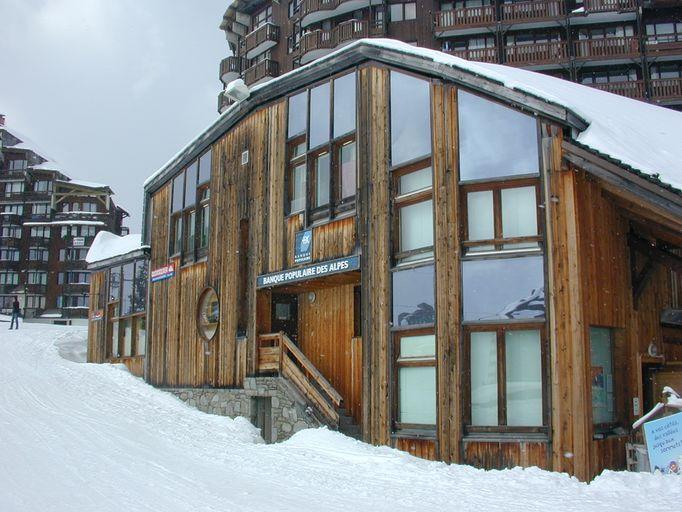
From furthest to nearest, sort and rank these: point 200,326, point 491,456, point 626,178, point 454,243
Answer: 1. point 200,326
2. point 454,243
3. point 491,456
4. point 626,178

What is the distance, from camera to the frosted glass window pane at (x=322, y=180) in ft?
48.8

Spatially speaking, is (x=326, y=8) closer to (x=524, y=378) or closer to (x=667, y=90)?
(x=667, y=90)

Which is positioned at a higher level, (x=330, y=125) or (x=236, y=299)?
(x=330, y=125)

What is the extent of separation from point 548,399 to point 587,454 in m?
0.92

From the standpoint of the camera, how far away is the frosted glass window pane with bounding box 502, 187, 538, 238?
11109 millimetres

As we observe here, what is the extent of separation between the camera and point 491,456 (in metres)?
10.7

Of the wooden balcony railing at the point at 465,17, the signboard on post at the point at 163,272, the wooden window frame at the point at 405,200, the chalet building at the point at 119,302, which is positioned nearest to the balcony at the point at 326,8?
the wooden balcony railing at the point at 465,17

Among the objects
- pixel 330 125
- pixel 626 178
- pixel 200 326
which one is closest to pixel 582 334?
pixel 626 178

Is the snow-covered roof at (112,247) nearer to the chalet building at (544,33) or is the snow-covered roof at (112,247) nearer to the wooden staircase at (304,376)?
the wooden staircase at (304,376)

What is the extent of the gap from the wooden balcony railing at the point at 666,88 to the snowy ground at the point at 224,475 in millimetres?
26721

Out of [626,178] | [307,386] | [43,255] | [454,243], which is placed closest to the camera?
[626,178]

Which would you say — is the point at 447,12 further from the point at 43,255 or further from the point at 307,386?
the point at 43,255

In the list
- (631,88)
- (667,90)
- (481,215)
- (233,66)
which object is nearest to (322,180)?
(481,215)

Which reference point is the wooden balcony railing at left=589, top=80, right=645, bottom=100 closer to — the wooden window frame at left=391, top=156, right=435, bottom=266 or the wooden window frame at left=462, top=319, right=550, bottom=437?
the wooden window frame at left=391, top=156, right=435, bottom=266
